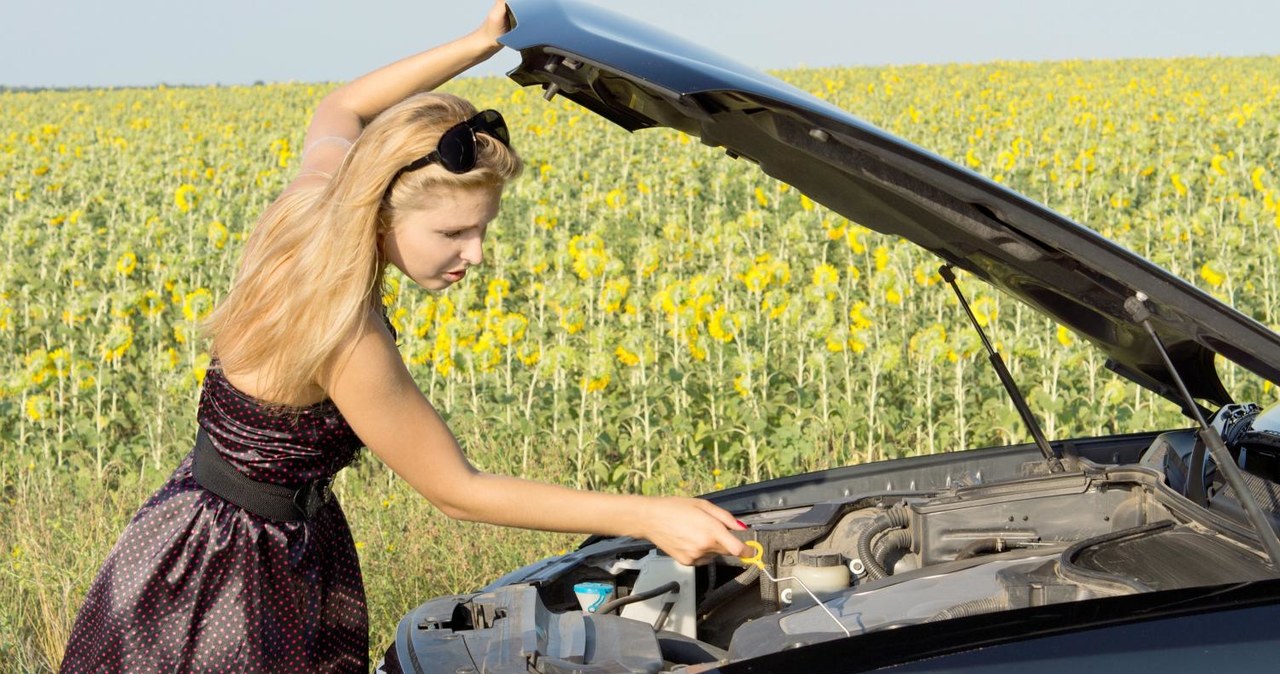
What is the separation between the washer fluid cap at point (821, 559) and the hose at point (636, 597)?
0.87 feet

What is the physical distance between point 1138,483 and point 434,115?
5.17 feet

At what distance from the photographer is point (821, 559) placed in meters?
2.81

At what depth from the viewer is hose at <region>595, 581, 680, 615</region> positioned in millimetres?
2727

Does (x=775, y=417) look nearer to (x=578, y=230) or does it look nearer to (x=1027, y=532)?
(x=1027, y=532)

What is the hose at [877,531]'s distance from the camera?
2.80 meters

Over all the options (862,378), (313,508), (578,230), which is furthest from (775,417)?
(578,230)

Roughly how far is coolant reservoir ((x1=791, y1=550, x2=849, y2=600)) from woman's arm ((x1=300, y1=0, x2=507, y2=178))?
1.26 meters

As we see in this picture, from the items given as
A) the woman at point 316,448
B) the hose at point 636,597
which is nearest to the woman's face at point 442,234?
the woman at point 316,448

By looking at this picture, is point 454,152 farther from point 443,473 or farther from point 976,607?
point 976,607

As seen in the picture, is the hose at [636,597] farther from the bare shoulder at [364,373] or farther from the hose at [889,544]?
the bare shoulder at [364,373]

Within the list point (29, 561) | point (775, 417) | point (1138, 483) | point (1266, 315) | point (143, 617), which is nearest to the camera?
point (143, 617)

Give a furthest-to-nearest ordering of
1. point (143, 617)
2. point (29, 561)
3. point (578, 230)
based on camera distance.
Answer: point (578, 230) < point (29, 561) < point (143, 617)

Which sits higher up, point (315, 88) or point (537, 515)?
point (315, 88)

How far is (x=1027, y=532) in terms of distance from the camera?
2.84m
